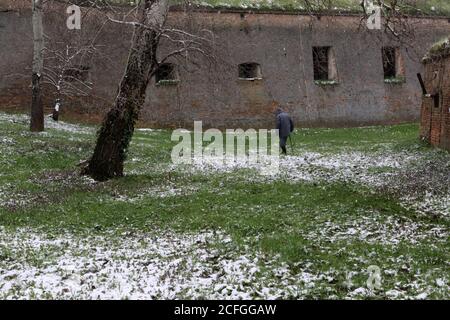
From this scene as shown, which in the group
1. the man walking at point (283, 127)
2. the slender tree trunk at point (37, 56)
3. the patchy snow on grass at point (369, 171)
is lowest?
the patchy snow on grass at point (369, 171)

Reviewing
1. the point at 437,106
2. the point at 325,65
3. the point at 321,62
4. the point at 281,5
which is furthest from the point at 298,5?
the point at 437,106

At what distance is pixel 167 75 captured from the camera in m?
28.9

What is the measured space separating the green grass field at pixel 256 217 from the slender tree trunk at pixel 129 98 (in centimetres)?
64

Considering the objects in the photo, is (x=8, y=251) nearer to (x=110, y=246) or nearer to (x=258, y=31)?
(x=110, y=246)

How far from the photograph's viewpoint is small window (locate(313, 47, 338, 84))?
31281mm

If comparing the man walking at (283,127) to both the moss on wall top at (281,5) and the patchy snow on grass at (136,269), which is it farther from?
the patchy snow on grass at (136,269)

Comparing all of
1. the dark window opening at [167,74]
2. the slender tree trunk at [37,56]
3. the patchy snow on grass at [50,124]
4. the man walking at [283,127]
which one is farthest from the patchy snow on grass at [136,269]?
the dark window opening at [167,74]

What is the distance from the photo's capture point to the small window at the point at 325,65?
103 feet

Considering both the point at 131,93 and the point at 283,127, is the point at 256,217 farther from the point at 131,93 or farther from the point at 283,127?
the point at 283,127

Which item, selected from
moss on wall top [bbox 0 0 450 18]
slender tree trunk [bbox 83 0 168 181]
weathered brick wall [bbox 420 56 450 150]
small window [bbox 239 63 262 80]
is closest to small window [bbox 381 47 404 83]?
moss on wall top [bbox 0 0 450 18]

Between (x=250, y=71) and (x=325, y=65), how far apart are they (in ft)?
16.3

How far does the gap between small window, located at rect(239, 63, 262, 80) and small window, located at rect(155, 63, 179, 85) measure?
151 inches

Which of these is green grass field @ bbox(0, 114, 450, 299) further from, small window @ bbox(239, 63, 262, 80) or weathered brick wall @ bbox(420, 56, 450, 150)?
small window @ bbox(239, 63, 262, 80)

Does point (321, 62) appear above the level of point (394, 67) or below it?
above
